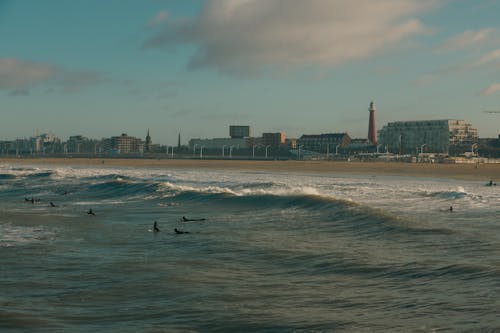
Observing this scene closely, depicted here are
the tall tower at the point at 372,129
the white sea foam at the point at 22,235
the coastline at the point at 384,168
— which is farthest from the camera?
the tall tower at the point at 372,129

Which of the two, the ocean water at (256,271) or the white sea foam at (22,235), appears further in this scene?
the white sea foam at (22,235)

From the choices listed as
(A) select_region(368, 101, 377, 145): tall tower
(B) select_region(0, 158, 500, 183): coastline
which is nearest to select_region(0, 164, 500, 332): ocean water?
(B) select_region(0, 158, 500, 183): coastline

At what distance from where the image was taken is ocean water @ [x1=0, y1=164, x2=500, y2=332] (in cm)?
1077

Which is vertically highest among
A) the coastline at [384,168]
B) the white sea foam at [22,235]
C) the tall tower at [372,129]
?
the tall tower at [372,129]

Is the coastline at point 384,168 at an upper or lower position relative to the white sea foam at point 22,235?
upper

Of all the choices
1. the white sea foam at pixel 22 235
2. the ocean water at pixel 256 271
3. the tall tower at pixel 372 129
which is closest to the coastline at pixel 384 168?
the ocean water at pixel 256 271

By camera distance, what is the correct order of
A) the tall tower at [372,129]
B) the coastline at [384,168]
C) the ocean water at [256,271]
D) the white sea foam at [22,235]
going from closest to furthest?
the ocean water at [256,271]
the white sea foam at [22,235]
the coastline at [384,168]
the tall tower at [372,129]

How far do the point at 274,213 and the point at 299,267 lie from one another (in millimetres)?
14074

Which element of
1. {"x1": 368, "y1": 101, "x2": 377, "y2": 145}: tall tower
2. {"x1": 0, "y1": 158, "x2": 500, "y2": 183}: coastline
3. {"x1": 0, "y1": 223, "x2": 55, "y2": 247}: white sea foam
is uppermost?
{"x1": 368, "y1": 101, "x2": 377, "y2": 145}: tall tower

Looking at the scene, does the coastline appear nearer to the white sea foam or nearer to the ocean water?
the ocean water

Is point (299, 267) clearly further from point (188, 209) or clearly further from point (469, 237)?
point (188, 209)

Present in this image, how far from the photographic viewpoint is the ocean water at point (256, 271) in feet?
35.3

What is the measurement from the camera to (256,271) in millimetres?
14961

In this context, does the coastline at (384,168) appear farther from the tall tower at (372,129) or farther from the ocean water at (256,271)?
the tall tower at (372,129)
